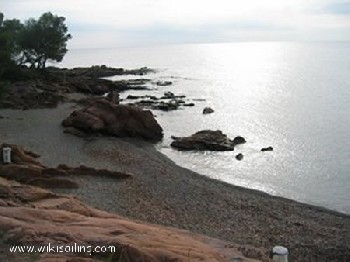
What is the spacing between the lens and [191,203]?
81.7ft

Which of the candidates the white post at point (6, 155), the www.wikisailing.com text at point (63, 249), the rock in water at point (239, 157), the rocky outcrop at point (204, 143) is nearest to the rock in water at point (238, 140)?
the rocky outcrop at point (204, 143)

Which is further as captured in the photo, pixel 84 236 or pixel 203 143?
pixel 203 143

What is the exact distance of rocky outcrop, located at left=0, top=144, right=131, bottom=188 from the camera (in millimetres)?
21266

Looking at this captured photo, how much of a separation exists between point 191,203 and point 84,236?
14.6m

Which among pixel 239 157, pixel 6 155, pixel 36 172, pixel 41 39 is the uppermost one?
pixel 41 39

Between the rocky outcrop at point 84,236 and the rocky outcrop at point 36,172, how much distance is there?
6.04 meters

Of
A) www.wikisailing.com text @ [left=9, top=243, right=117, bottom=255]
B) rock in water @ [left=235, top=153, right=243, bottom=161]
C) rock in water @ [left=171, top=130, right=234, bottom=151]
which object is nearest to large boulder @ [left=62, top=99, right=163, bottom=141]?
rock in water @ [left=171, top=130, right=234, bottom=151]

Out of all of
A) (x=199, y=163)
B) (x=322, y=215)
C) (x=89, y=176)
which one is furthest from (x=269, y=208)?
(x=199, y=163)

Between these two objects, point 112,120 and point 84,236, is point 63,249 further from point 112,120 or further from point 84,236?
point 112,120

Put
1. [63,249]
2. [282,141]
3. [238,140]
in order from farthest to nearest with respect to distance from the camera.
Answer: [282,141]
[238,140]
[63,249]

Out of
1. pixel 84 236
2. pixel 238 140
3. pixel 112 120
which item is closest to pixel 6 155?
pixel 84 236

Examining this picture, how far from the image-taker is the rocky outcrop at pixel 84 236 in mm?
9852

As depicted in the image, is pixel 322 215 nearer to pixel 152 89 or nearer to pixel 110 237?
pixel 110 237

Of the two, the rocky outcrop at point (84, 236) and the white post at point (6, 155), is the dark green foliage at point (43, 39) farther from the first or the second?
the rocky outcrop at point (84, 236)
